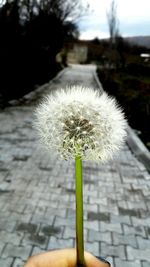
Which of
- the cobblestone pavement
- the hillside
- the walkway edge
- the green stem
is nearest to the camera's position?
the green stem

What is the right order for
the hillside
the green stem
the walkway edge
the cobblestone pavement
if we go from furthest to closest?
the hillside, the walkway edge, the cobblestone pavement, the green stem

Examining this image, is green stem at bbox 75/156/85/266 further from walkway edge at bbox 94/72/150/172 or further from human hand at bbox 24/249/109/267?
walkway edge at bbox 94/72/150/172

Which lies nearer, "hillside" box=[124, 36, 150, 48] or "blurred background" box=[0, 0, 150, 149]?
"blurred background" box=[0, 0, 150, 149]

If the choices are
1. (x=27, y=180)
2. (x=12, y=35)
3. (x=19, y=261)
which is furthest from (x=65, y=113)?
(x=12, y=35)

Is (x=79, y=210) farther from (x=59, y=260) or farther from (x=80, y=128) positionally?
(x=80, y=128)

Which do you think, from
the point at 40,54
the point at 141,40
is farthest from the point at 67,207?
the point at 141,40

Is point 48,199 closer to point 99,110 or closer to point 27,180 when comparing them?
point 27,180

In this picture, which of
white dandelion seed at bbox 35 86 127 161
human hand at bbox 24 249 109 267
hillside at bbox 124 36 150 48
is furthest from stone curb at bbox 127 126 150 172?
hillside at bbox 124 36 150 48
